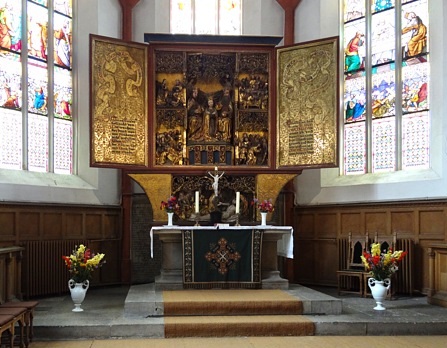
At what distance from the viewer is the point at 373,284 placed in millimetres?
10898

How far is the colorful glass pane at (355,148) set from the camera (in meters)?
14.1

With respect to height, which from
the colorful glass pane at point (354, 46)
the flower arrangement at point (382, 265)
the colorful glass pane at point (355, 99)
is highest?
the colorful glass pane at point (354, 46)

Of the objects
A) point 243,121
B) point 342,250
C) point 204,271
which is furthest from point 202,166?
point 342,250

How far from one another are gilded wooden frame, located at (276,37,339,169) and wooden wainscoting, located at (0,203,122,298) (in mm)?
4103

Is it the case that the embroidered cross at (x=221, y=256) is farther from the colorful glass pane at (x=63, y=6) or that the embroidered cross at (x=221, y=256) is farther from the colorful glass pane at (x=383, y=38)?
the colorful glass pane at (x=63, y=6)

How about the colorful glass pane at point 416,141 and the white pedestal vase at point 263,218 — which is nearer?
the white pedestal vase at point 263,218

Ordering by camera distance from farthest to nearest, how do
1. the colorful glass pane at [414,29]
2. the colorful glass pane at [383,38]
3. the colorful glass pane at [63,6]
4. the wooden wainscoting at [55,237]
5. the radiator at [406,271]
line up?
the colorful glass pane at [63,6] → the colorful glass pane at [383,38] → the colorful glass pane at [414,29] → the radiator at [406,271] → the wooden wainscoting at [55,237]

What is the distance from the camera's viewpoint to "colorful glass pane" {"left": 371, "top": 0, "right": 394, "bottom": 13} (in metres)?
13.7

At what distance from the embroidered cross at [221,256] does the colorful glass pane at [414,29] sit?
547cm

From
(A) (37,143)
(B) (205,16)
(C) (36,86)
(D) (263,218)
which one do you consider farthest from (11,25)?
(D) (263,218)

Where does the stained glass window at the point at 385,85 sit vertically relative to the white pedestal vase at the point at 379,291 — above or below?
above

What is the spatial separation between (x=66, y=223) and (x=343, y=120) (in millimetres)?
6361

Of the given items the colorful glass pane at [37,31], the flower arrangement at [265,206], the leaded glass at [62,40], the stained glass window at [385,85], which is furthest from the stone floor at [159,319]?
the leaded glass at [62,40]

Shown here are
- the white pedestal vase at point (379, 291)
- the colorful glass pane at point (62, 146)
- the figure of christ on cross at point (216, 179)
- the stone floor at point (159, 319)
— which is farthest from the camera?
the colorful glass pane at point (62, 146)
